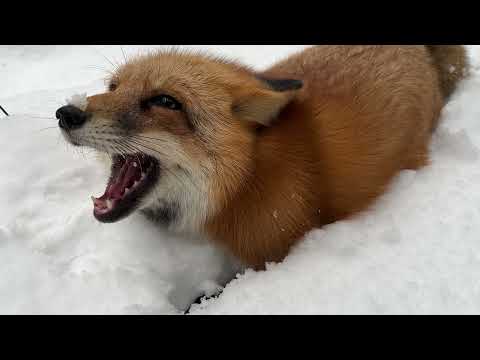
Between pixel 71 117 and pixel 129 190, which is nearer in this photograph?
pixel 71 117

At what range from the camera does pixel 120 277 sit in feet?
7.09

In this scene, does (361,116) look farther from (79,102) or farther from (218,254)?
(79,102)

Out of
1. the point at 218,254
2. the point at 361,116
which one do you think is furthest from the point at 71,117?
the point at 361,116

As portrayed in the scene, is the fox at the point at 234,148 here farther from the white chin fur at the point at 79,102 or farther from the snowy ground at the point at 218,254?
the snowy ground at the point at 218,254

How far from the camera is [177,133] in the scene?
7.30 feet

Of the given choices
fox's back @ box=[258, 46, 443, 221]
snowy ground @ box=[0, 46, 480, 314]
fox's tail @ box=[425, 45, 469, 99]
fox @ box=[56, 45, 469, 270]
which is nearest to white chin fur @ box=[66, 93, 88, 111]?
fox @ box=[56, 45, 469, 270]

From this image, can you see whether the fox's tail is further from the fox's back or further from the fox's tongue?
the fox's tongue

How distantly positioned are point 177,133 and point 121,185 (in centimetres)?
49

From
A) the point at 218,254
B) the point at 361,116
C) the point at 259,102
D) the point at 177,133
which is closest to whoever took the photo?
the point at 177,133

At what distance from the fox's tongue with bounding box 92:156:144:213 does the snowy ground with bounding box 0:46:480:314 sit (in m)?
0.26

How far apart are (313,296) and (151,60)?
5.82ft

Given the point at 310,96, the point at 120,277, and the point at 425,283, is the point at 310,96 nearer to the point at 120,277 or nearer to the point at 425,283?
the point at 425,283

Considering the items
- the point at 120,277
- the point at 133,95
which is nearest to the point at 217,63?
the point at 133,95

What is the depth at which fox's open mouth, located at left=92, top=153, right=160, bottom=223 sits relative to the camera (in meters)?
2.28
